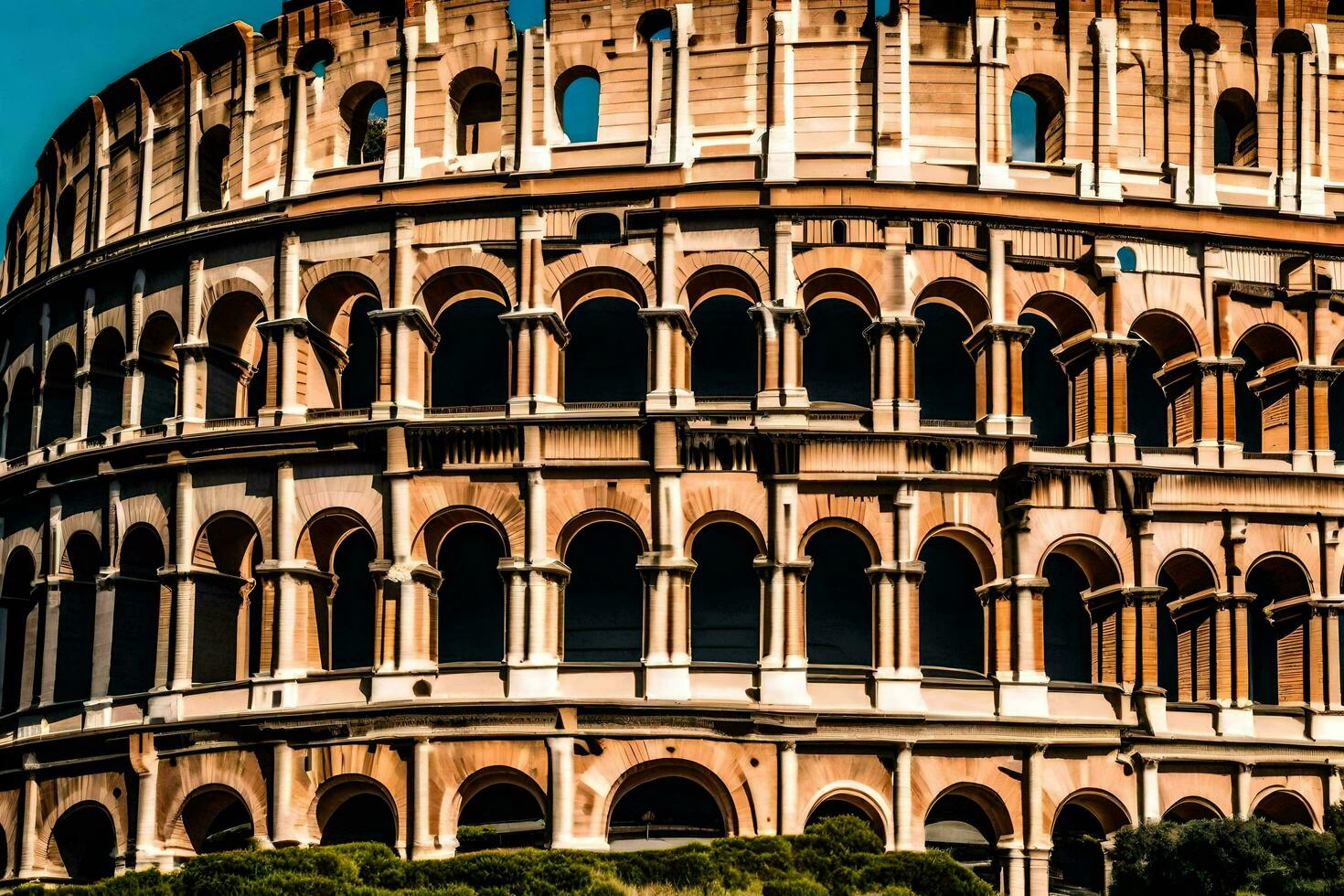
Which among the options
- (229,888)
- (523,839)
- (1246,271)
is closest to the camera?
(229,888)

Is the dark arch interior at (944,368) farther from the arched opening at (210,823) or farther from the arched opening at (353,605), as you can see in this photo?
the arched opening at (210,823)

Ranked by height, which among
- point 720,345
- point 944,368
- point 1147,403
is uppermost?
point 720,345

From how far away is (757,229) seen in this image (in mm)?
43406

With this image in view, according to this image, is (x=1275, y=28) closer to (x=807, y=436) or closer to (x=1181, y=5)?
(x=1181, y=5)

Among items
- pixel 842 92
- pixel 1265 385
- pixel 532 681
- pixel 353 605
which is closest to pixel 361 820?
pixel 353 605

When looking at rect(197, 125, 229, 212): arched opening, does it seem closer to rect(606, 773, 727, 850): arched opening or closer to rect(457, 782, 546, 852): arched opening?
rect(457, 782, 546, 852): arched opening

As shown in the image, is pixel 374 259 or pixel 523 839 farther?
pixel 374 259

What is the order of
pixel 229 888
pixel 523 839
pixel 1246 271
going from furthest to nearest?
pixel 1246 271
pixel 523 839
pixel 229 888

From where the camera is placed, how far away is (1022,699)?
4156cm

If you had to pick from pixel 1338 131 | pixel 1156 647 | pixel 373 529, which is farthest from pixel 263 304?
pixel 1338 131

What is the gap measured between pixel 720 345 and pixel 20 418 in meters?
17.1

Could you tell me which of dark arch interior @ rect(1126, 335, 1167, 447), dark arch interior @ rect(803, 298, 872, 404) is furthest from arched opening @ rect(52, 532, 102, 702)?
dark arch interior @ rect(1126, 335, 1167, 447)

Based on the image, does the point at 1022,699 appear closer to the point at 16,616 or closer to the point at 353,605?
the point at 353,605

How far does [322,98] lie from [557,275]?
6.79 metres
